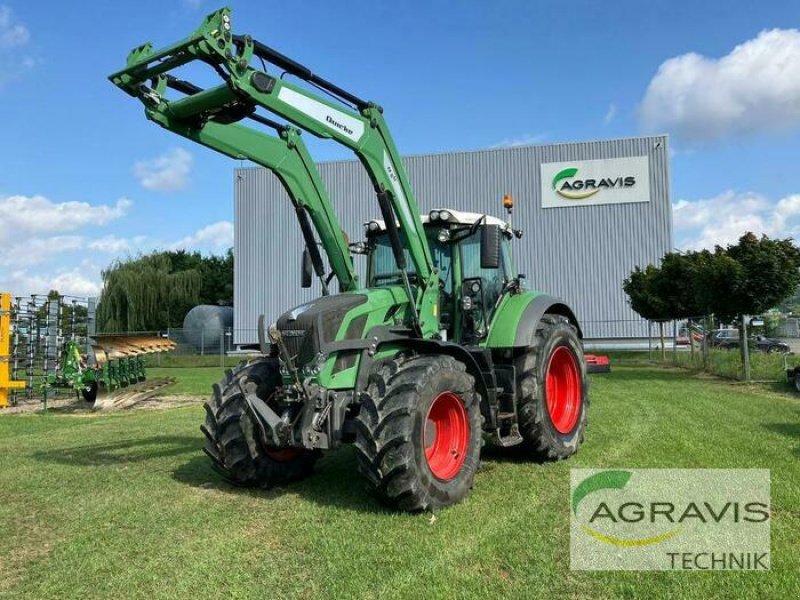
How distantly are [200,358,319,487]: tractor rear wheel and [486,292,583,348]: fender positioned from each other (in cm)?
222

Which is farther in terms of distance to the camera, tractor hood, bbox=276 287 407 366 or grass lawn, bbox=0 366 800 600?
tractor hood, bbox=276 287 407 366

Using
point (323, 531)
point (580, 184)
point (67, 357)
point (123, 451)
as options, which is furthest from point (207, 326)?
point (323, 531)

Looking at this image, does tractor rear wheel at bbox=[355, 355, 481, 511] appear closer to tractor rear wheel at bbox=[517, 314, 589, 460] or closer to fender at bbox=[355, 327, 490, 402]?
fender at bbox=[355, 327, 490, 402]

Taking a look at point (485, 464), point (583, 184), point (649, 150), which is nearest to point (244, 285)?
point (583, 184)

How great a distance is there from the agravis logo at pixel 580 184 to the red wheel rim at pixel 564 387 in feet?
85.4

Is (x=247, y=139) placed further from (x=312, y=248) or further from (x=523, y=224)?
(x=523, y=224)

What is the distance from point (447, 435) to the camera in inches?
218

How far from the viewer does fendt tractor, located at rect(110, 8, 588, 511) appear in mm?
4895

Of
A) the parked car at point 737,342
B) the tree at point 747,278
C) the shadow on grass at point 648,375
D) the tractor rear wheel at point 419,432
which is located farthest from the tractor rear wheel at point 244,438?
the parked car at point 737,342

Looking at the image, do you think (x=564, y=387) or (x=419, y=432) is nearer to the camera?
(x=419, y=432)

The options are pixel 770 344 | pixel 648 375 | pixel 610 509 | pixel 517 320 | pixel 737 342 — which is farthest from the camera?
pixel 770 344

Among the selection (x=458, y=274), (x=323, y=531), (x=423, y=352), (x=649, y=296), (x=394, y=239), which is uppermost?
(x=649, y=296)

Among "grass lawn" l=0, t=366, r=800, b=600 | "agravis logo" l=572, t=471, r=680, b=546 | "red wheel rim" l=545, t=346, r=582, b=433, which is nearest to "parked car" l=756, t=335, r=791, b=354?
"grass lawn" l=0, t=366, r=800, b=600

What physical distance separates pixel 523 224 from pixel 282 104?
94.1 ft
